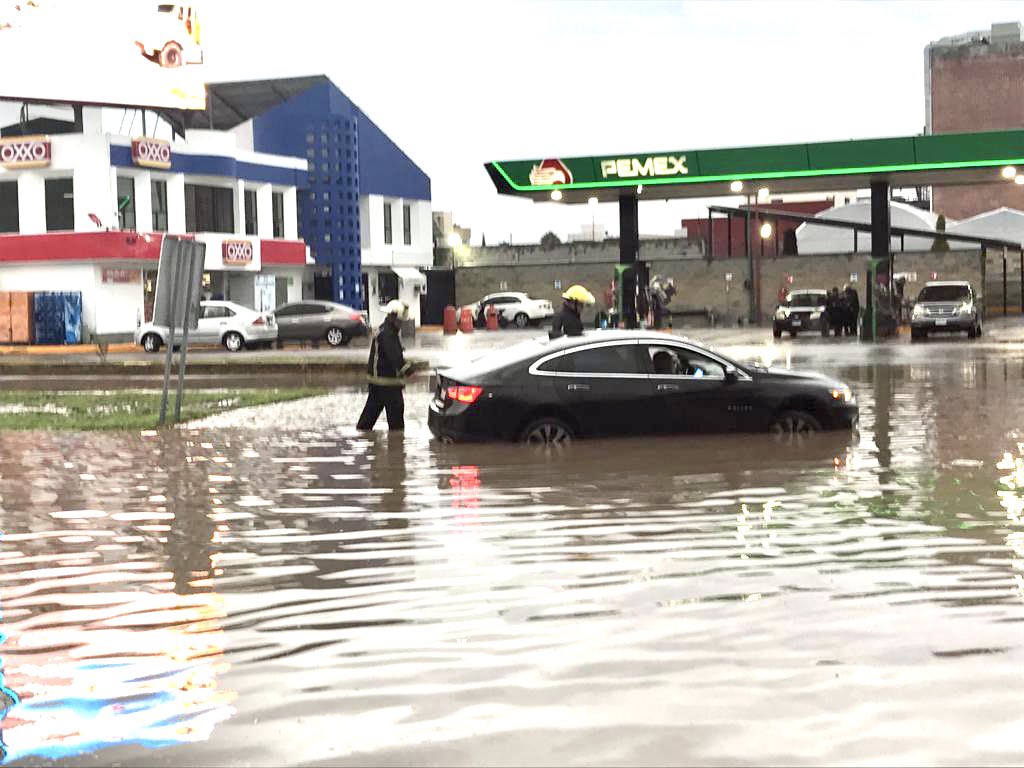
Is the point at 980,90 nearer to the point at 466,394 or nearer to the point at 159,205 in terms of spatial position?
the point at 159,205

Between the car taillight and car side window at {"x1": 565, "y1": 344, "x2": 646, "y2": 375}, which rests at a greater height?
car side window at {"x1": 565, "y1": 344, "x2": 646, "y2": 375}

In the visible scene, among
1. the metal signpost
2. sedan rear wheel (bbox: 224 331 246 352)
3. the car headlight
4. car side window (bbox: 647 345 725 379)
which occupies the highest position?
the metal signpost

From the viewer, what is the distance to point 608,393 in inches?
643

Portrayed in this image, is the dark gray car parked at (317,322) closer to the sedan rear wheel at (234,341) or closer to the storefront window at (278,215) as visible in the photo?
the sedan rear wheel at (234,341)

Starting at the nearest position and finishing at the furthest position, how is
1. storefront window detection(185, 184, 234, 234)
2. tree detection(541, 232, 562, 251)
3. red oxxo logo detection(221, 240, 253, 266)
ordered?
red oxxo logo detection(221, 240, 253, 266) < storefront window detection(185, 184, 234, 234) < tree detection(541, 232, 562, 251)

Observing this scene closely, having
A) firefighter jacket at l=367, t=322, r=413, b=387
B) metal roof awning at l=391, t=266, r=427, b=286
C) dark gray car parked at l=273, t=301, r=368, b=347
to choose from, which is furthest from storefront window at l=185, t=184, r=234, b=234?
firefighter jacket at l=367, t=322, r=413, b=387

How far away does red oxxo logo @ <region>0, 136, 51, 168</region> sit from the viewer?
52.7 meters

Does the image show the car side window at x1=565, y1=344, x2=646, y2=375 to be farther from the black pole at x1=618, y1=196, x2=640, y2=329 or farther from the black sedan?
the black pole at x1=618, y1=196, x2=640, y2=329

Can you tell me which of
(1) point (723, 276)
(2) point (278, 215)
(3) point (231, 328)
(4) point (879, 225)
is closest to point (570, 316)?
(4) point (879, 225)

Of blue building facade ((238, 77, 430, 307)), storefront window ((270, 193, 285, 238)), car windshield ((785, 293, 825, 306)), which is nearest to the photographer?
car windshield ((785, 293, 825, 306))

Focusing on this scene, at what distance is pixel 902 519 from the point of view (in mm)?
11000

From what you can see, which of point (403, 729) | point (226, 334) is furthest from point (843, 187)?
point (403, 729)

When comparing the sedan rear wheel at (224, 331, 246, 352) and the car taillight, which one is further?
the sedan rear wheel at (224, 331, 246, 352)

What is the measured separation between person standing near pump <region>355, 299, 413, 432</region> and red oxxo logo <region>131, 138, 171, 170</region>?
3694 centimetres
